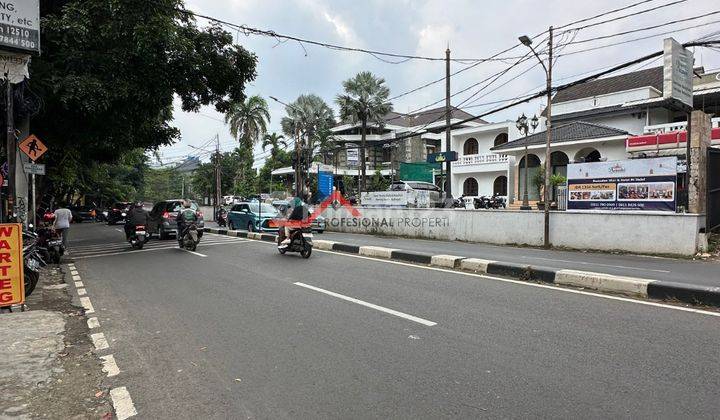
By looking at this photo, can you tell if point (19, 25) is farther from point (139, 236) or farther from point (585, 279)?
point (585, 279)

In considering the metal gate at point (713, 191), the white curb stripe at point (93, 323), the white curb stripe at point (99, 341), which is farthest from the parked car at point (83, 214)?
the metal gate at point (713, 191)

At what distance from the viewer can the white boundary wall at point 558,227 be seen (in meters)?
13.7

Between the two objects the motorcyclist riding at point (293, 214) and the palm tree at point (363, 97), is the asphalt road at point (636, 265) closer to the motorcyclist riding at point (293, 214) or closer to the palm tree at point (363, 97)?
the motorcyclist riding at point (293, 214)

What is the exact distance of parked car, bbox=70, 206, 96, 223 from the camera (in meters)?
38.9

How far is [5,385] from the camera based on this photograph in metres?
4.04

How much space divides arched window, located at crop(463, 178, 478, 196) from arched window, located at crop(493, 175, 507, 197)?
207cm

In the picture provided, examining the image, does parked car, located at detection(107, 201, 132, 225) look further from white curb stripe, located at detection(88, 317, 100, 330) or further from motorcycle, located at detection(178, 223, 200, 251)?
white curb stripe, located at detection(88, 317, 100, 330)

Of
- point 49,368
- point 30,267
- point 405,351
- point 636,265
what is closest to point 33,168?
point 30,267

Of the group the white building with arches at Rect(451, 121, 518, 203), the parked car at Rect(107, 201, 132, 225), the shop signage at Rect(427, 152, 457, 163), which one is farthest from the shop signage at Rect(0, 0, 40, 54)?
the white building with arches at Rect(451, 121, 518, 203)

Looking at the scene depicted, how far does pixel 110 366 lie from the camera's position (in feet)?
14.9

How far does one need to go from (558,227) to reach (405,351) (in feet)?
43.9

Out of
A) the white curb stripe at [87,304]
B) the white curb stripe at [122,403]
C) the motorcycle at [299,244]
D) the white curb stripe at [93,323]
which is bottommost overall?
the white curb stripe at [87,304]

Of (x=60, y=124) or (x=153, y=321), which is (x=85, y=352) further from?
(x=60, y=124)

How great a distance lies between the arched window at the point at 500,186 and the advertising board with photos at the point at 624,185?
19.6 metres
